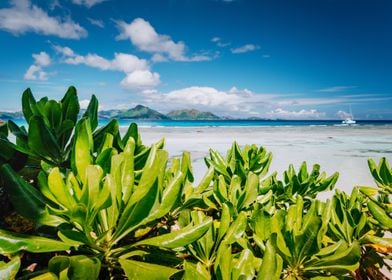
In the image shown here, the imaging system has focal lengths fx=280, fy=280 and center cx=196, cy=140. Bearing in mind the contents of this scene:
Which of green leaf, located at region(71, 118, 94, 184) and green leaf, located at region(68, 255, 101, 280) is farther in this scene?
green leaf, located at region(71, 118, 94, 184)

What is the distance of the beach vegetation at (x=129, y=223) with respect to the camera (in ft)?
2.10

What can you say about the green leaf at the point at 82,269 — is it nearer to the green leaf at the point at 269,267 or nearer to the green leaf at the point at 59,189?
the green leaf at the point at 59,189

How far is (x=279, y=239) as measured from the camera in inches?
31.7

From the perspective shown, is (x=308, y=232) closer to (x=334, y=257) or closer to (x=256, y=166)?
(x=334, y=257)

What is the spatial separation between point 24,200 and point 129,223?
27 centimetres

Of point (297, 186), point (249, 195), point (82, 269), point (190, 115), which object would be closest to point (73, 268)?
point (82, 269)

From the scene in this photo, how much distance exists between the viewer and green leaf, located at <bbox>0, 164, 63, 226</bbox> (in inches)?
27.7

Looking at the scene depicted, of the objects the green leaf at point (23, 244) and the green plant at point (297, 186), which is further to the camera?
the green plant at point (297, 186)

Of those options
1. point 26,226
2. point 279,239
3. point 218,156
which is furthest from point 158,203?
point 218,156

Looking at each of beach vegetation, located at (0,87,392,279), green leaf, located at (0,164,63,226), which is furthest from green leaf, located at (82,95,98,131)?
green leaf, located at (0,164,63,226)

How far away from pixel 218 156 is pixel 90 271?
40.9 inches

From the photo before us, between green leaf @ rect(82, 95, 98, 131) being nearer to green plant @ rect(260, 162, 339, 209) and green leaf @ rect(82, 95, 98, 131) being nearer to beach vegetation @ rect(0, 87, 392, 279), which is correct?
beach vegetation @ rect(0, 87, 392, 279)

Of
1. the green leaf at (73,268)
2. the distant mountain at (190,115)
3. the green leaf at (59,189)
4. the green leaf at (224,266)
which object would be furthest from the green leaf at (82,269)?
the distant mountain at (190,115)

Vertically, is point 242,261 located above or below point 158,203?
below
